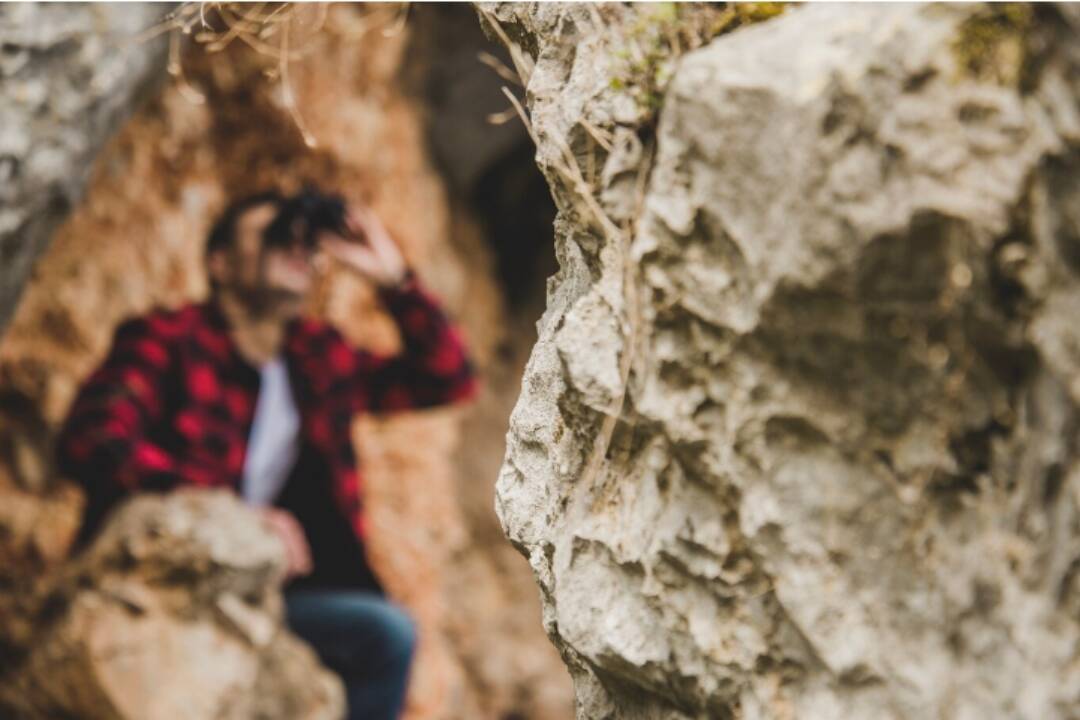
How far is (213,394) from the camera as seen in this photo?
2.20 metres

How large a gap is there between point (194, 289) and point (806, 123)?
2.45 meters

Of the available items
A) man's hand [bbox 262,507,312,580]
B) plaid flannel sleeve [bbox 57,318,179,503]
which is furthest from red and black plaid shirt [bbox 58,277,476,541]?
man's hand [bbox 262,507,312,580]

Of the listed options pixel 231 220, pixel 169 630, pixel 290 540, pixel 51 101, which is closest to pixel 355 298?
pixel 231 220

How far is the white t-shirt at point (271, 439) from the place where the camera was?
7.48 feet

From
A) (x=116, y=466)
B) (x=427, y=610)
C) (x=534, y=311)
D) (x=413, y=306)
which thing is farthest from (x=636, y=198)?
(x=534, y=311)

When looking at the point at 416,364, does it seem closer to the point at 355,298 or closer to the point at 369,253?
the point at 369,253

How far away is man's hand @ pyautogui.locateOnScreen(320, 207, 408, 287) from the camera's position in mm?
2432

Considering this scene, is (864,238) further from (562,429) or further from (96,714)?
(96,714)

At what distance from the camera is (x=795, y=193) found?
70 cm

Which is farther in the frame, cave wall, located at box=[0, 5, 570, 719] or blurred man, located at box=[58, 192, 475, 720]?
cave wall, located at box=[0, 5, 570, 719]

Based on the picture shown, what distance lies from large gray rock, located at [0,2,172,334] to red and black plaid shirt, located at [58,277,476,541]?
0.31m

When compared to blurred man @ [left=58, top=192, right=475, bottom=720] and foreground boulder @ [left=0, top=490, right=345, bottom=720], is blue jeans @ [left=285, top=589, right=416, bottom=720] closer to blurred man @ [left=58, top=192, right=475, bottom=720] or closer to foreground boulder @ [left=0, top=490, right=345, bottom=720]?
blurred man @ [left=58, top=192, right=475, bottom=720]

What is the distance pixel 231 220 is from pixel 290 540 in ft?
2.23

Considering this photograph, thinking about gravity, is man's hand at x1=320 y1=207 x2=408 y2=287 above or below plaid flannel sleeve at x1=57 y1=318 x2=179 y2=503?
above
